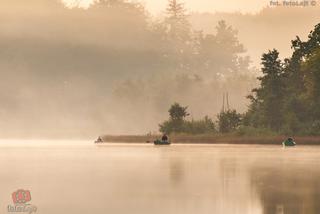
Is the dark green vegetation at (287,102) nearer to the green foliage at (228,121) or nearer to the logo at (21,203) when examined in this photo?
the green foliage at (228,121)

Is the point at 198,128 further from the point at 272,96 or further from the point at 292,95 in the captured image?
the point at 292,95

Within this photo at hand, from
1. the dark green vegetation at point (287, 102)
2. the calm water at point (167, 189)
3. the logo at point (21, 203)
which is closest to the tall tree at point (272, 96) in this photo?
the dark green vegetation at point (287, 102)

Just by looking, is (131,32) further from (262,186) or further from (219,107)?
(262,186)

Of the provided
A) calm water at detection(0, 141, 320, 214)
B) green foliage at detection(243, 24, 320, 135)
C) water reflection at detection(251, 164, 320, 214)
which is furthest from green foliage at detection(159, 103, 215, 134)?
water reflection at detection(251, 164, 320, 214)

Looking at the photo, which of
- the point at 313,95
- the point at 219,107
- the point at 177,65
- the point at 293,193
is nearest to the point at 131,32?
the point at 177,65

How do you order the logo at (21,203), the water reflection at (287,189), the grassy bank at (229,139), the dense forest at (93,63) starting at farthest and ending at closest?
the dense forest at (93,63) → the grassy bank at (229,139) → the water reflection at (287,189) → the logo at (21,203)

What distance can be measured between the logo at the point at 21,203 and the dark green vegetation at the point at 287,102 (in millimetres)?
58578

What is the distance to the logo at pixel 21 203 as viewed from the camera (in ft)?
55.9

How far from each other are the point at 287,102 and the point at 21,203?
6648cm

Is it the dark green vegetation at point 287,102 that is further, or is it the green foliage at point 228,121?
the green foliage at point 228,121

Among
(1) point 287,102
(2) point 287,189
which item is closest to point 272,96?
(1) point 287,102

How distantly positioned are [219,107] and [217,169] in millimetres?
100925

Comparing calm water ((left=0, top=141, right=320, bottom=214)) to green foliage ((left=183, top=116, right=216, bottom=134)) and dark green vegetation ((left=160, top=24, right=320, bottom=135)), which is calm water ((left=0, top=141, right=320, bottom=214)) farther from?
green foliage ((left=183, top=116, right=216, bottom=134))

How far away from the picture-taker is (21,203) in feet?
60.9
